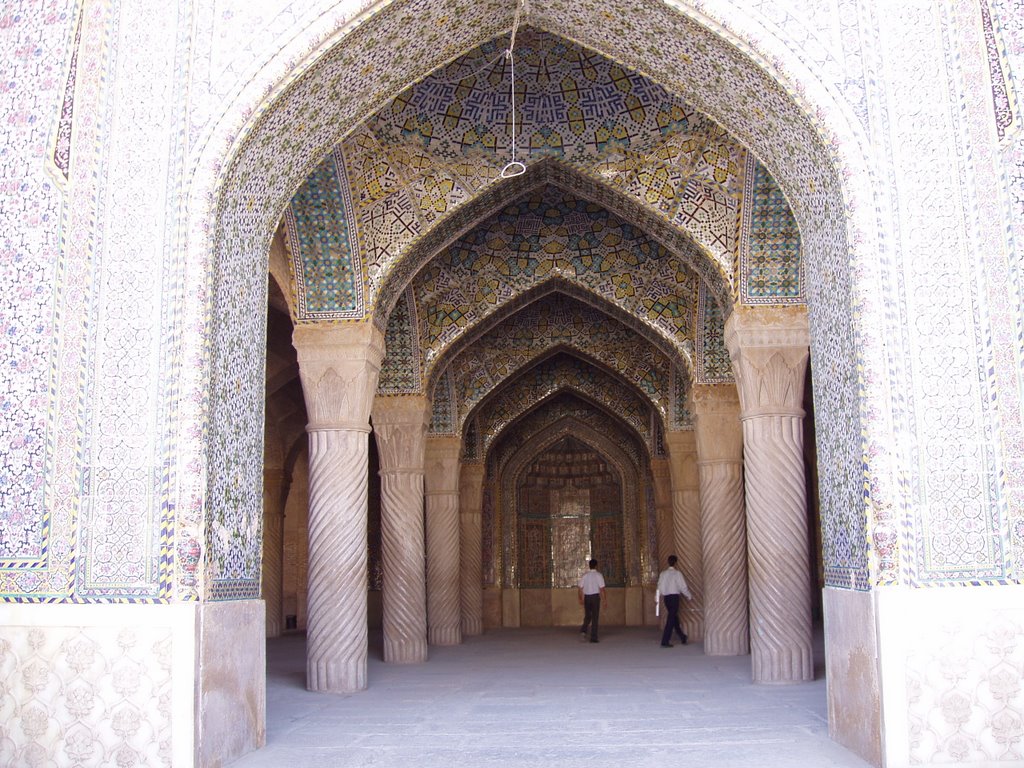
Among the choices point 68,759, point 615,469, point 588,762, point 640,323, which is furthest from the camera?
point 615,469

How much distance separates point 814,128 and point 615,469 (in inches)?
455

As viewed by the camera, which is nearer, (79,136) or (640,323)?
(79,136)

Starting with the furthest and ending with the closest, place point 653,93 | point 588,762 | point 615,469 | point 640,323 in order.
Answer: point 615,469
point 640,323
point 653,93
point 588,762

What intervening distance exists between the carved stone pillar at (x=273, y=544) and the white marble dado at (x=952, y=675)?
11013mm

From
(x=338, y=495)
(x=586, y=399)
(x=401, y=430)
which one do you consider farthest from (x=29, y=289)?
(x=586, y=399)

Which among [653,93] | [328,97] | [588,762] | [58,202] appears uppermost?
[653,93]

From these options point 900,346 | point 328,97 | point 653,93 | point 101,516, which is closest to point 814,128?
point 900,346

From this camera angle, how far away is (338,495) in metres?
7.73

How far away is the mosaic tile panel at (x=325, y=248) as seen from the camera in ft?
25.3

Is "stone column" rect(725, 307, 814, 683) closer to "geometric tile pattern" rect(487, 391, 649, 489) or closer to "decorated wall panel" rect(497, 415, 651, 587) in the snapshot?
"geometric tile pattern" rect(487, 391, 649, 489)

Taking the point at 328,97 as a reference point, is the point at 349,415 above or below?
below

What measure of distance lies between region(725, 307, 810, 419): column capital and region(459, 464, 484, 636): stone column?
20.7 ft

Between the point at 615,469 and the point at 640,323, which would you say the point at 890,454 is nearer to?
the point at 640,323

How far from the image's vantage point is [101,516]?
4.57m
